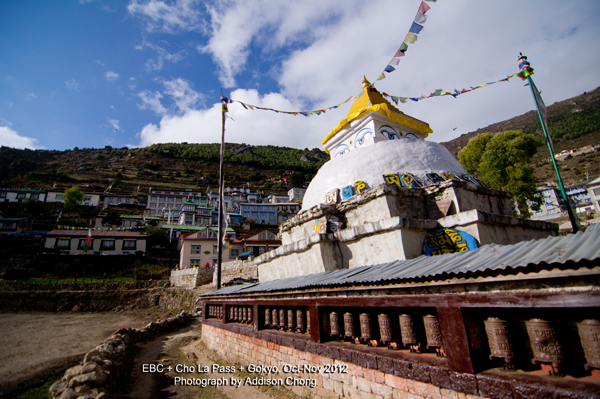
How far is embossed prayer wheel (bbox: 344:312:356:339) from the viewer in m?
5.46

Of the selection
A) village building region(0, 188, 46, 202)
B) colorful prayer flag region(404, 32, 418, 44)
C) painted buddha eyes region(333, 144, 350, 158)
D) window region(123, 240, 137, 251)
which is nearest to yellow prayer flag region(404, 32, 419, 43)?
colorful prayer flag region(404, 32, 418, 44)

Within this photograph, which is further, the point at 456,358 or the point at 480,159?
the point at 480,159

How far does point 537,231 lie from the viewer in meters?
8.43

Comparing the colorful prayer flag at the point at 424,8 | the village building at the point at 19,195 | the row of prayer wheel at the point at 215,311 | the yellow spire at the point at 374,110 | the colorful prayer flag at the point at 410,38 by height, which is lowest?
the row of prayer wheel at the point at 215,311

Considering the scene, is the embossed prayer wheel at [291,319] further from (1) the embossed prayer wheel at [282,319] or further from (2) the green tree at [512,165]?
(2) the green tree at [512,165]

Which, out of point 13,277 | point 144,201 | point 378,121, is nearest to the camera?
point 378,121

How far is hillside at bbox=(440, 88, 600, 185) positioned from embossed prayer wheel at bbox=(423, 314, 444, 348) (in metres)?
64.7

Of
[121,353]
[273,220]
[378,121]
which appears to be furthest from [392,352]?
[273,220]

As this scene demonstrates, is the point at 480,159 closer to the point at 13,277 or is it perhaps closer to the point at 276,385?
the point at 276,385

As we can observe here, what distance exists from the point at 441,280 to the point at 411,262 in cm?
164

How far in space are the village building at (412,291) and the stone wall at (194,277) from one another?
1819 centimetres

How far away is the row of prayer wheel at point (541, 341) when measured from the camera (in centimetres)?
288

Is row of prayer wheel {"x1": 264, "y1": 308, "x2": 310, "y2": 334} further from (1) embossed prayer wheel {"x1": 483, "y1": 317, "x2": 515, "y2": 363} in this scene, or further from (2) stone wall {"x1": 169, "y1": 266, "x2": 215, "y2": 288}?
(2) stone wall {"x1": 169, "y1": 266, "x2": 215, "y2": 288}

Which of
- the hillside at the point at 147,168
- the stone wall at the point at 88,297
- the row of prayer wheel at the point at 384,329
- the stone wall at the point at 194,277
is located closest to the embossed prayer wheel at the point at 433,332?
the row of prayer wheel at the point at 384,329
